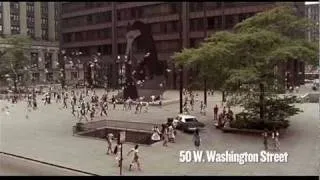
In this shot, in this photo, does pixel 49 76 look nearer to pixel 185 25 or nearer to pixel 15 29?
pixel 15 29

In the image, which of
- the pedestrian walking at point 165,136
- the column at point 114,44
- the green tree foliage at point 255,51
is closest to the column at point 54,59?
the column at point 114,44

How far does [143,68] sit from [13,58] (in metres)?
18.1

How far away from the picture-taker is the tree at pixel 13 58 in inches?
2213

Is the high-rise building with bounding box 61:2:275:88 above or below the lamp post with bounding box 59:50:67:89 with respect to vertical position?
above

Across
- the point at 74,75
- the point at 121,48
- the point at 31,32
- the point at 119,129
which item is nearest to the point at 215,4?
the point at 121,48

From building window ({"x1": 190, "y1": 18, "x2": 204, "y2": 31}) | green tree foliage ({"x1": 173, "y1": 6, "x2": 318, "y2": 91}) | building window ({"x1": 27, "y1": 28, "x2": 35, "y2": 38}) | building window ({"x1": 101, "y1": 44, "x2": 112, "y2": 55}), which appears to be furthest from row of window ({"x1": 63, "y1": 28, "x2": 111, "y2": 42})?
green tree foliage ({"x1": 173, "y1": 6, "x2": 318, "y2": 91})

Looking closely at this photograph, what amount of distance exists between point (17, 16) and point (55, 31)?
956 cm

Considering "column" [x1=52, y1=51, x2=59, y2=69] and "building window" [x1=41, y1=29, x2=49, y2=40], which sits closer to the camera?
"building window" [x1=41, y1=29, x2=49, y2=40]

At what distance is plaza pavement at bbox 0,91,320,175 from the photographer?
66.7 ft

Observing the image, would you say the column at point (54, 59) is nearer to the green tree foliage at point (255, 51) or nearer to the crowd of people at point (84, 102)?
the crowd of people at point (84, 102)

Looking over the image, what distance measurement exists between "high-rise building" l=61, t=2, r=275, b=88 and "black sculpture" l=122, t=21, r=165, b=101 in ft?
2.34

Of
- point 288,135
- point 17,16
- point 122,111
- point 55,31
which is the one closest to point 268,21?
point 288,135

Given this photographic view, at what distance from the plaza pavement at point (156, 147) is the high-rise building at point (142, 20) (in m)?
16.7

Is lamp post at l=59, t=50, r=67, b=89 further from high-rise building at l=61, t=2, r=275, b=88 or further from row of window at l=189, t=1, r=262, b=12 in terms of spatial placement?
row of window at l=189, t=1, r=262, b=12
